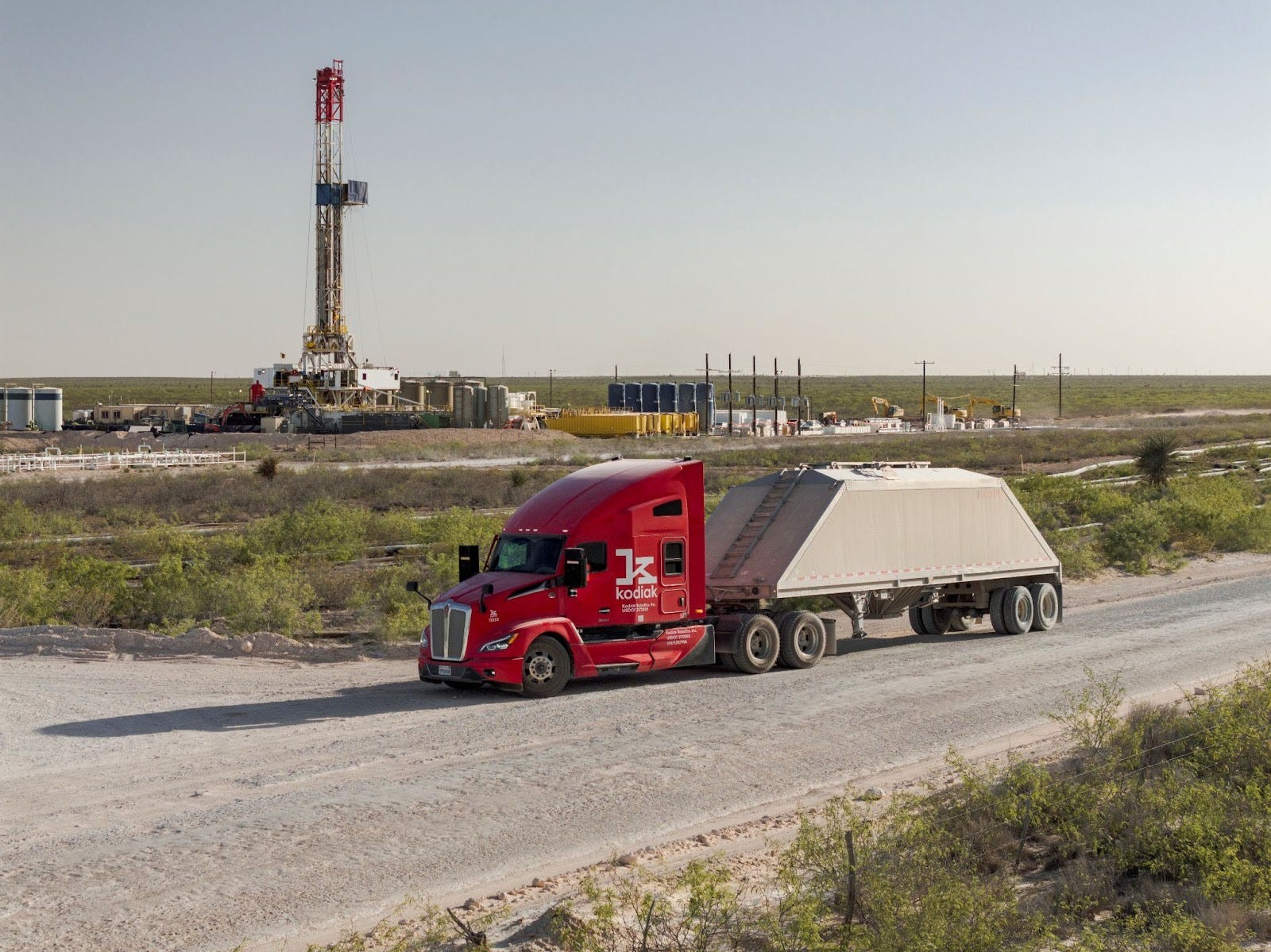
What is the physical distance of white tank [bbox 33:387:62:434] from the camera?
93.6m

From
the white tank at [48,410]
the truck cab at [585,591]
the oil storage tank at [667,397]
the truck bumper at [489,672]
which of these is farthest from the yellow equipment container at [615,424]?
the truck bumper at [489,672]

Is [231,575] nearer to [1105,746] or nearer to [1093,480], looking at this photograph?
[1105,746]

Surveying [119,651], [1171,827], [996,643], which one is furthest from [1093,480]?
[1171,827]

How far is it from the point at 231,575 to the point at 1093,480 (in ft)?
129

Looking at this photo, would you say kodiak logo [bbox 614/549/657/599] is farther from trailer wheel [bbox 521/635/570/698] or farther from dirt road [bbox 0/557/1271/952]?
dirt road [bbox 0/557/1271/952]

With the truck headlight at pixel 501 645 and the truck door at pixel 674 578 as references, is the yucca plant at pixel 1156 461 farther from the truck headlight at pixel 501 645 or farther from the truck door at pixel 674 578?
the truck headlight at pixel 501 645

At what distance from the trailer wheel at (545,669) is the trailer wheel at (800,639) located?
337 centimetres

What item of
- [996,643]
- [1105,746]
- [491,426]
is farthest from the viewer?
[491,426]

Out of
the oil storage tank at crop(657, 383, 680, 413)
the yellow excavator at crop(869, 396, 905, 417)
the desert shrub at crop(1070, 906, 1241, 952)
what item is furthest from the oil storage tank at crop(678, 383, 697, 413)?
the desert shrub at crop(1070, 906, 1241, 952)

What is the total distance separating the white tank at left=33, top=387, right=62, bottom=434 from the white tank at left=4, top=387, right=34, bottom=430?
423 millimetres

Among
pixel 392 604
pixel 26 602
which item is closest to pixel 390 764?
pixel 392 604

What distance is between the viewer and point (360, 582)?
2628cm

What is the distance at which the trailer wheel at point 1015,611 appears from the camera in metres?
21.6

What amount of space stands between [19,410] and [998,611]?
87882mm
